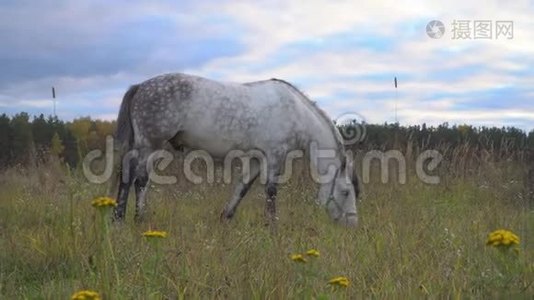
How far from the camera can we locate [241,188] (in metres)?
6.89

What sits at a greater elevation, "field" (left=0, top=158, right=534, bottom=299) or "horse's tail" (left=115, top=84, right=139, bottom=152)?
"horse's tail" (left=115, top=84, right=139, bottom=152)

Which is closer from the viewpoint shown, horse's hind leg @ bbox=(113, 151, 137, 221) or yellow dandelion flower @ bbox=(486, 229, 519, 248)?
yellow dandelion flower @ bbox=(486, 229, 519, 248)

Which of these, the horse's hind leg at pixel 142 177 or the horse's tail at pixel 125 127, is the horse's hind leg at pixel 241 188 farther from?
the horse's tail at pixel 125 127

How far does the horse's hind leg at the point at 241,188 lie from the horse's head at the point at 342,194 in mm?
883

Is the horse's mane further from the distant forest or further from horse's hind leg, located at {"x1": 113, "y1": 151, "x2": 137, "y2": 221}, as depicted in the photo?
the distant forest

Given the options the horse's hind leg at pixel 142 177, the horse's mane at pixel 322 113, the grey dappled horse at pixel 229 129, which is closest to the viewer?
the horse's hind leg at pixel 142 177

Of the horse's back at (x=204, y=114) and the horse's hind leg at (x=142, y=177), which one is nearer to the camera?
the horse's hind leg at (x=142, y=177)

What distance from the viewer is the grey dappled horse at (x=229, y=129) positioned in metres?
6.45

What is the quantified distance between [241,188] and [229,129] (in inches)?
28.8

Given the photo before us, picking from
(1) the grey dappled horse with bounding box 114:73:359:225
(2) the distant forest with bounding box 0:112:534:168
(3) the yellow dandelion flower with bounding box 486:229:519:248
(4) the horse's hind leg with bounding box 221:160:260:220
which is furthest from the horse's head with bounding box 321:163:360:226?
(2) the distant forest with bounding box 0:112:534:168

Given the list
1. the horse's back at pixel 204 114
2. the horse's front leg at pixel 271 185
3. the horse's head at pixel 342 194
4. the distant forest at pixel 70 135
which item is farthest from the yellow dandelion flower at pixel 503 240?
the distant forest at pixel 70 135

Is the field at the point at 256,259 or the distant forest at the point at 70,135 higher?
the distant forest at the point at 70,135

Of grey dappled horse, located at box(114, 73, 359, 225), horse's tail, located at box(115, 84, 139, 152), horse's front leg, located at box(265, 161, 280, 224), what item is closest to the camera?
grey dappled horse, located at box(114, 73, 359, 225)

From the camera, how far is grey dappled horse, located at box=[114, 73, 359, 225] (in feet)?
21.2
